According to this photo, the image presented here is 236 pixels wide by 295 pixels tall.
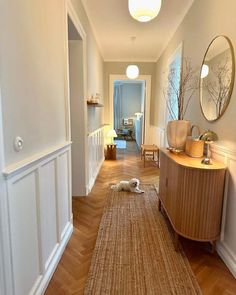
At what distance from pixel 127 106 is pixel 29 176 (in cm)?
1011

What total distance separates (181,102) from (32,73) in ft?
6.13

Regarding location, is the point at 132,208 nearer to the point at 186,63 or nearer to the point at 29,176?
the point at 29,176

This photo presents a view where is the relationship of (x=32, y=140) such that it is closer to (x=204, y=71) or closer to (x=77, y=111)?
(x=77, y=111)

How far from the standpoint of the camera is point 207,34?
91.9 inches

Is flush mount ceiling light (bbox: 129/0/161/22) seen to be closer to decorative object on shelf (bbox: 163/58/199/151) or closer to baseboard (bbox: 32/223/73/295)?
decorative object on shelf (bbox: 163/58/199/151)

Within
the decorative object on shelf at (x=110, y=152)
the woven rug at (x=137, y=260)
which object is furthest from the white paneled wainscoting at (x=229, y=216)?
the decorative object on shelf at (x=110, y=152)

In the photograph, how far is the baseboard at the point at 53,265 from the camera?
1.47 m

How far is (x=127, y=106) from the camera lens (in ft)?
36.4

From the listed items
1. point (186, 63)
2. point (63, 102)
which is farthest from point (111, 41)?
point (63, 102)

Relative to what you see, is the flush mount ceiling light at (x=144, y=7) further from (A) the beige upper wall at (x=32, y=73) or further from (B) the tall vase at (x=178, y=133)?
(B) the tall vase at (x=178, y=133)

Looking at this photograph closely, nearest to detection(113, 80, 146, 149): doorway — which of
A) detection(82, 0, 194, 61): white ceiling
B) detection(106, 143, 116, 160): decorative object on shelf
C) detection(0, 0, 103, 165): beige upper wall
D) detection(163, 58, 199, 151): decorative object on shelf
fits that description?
detection(106, 143, 116, 160): decorative object on shelf

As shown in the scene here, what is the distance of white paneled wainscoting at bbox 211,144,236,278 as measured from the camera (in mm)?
1745

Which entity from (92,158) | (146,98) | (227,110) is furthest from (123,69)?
(227,110)

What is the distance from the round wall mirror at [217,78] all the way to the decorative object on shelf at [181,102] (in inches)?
10.0
